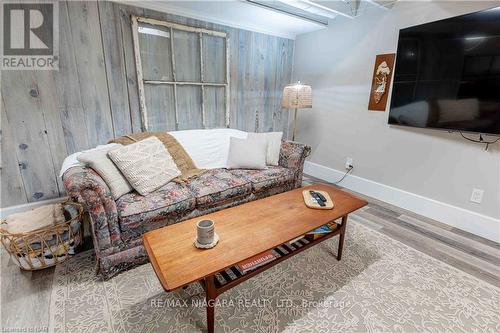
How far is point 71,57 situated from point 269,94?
2.49m

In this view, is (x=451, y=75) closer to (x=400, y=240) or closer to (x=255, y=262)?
(x=400, y=240)

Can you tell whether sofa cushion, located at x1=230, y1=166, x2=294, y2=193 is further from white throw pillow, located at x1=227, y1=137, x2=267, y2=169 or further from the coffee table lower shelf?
the coffee table lower shelf

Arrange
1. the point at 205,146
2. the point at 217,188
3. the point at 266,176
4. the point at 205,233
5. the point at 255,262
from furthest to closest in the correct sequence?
the point at 205,146 → the point at 266,176 → the point at 217,188 → the point at 255,262 → the point at 205,233

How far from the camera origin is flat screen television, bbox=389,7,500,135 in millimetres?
1959

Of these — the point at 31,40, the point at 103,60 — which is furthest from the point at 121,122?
the point at 31,40

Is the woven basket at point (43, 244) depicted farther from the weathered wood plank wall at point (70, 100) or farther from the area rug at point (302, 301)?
the weathered wood plank wall at point (70, 100)

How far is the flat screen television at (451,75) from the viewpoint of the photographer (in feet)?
6.43

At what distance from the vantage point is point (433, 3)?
90.8 inches

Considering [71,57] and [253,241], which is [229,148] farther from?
[71,57]

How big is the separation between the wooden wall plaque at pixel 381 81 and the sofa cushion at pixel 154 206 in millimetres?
2420

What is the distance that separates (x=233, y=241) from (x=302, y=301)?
24.4 inches

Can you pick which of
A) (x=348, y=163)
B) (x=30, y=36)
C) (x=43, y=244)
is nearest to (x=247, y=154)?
(x=348, y=163)

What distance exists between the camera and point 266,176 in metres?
2.38

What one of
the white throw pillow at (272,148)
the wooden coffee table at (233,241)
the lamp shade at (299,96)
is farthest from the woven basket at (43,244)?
the lamp shade at (299,96)
